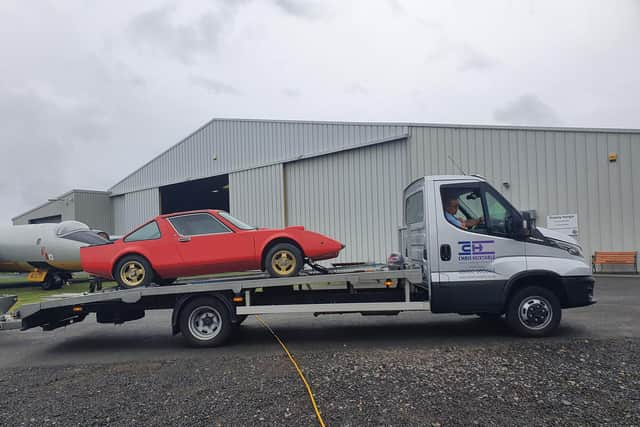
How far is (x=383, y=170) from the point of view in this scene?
16.1 m

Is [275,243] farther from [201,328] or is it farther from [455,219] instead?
[455,219]

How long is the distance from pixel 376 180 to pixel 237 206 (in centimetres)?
772

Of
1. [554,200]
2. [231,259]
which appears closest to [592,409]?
[231,259]

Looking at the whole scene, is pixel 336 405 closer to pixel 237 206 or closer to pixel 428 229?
pixel 428 229

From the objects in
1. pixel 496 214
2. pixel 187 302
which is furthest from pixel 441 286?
pixel 187 302

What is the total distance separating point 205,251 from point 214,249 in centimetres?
14

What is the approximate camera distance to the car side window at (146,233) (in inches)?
258

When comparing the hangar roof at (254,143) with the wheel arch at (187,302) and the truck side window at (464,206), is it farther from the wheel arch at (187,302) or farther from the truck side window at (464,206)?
the wheel arch at (187,302)

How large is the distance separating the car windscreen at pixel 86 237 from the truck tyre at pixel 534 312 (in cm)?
1549

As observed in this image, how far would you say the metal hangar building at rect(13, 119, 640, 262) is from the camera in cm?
1348

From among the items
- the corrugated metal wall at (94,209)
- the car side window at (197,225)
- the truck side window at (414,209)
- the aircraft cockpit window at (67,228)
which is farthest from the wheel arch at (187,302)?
the corrugated metal wall at (94,209)

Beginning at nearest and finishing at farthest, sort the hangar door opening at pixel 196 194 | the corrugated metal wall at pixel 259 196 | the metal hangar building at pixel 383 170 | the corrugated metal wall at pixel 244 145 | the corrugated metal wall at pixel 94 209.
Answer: the metal hangar building at pixel 383 170 < the corrugated metal wall at pixel 244 145 < the corrugated metal wall at pixel 259 196 < the hangar door opening at pixel 196 194 < the corrugated metal wall at pixel 94 209

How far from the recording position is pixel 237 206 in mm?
20500

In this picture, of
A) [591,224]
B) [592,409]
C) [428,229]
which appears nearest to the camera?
[592,409]
